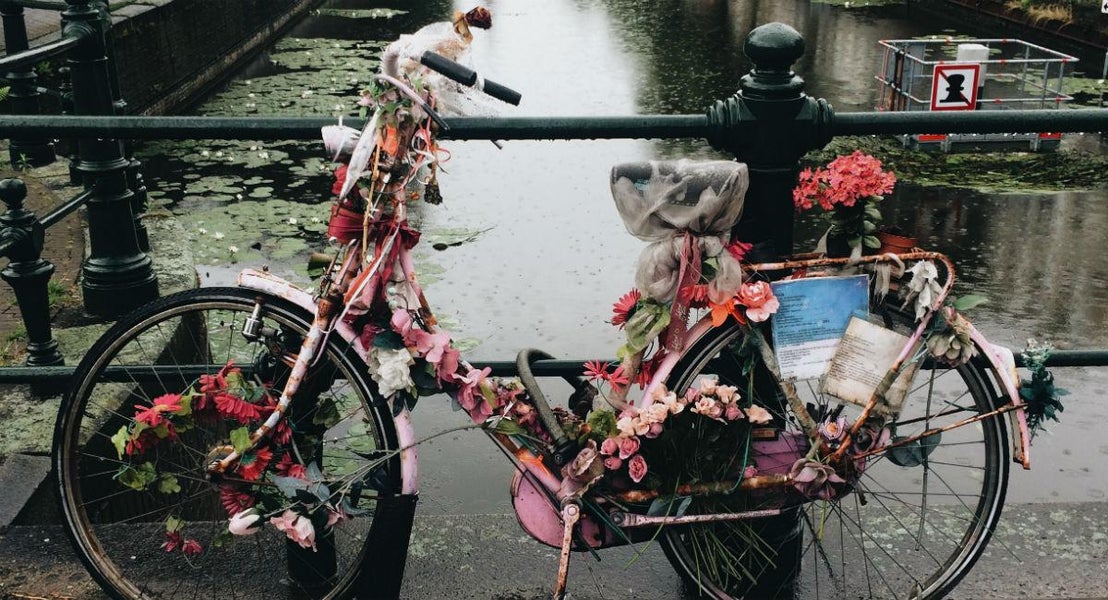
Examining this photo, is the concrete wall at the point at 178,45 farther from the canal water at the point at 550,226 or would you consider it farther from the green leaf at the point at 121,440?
the green leaf at the point at 121,440

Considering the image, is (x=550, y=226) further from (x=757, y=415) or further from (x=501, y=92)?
(x=501, y=92)

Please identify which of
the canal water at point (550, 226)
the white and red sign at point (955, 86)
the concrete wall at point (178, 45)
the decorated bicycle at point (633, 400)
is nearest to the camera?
the decorated bicycle at point (633, 400)

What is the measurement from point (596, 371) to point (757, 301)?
0.43 metres

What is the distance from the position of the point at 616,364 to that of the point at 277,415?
2.75ft

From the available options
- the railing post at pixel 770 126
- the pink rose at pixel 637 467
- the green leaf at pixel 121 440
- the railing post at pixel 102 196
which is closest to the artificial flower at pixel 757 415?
the pink rose at pixel 637 467

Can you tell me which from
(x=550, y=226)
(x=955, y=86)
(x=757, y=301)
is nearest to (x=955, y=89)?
(x=955, y=86)

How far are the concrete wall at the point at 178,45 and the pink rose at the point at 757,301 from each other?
7785mm

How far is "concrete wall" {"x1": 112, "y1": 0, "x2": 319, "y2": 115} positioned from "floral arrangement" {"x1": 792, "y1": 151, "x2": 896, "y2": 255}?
776 centimetres

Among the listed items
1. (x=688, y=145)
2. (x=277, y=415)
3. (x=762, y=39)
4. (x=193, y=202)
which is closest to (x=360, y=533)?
(x=277, y=415)

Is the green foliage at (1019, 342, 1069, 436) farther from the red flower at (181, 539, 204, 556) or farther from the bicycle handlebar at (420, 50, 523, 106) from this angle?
the red flower at (181, 539, 204, 556)

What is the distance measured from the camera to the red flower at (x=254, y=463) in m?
2.67

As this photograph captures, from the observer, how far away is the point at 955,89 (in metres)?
10.9

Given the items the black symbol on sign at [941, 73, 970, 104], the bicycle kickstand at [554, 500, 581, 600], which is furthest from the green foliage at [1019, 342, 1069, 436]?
the black symbol on sign at [941, 73, 970, 104]

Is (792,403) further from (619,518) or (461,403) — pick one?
(461,403)
